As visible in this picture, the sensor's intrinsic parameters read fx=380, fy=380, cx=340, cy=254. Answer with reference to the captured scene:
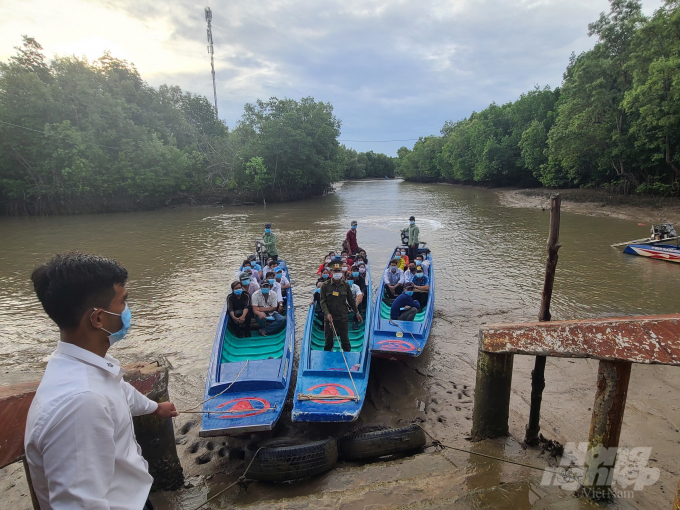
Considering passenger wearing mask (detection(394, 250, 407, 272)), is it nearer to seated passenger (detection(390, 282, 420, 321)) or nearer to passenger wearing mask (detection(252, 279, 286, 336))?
seated passenger (detection(390, 282, 420, 321))

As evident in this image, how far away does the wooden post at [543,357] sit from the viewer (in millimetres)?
4164

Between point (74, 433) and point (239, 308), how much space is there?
20.3 feet

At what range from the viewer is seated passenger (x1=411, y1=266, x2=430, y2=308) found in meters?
8.95

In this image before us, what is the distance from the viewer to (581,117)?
26438 millimetres

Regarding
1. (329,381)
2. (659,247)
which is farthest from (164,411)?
(659,247)

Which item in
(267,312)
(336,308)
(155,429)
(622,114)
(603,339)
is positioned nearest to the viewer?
(603,339)

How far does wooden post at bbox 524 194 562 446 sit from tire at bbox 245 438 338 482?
226cm

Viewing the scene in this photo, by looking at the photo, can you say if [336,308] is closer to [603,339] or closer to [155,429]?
[155,429]

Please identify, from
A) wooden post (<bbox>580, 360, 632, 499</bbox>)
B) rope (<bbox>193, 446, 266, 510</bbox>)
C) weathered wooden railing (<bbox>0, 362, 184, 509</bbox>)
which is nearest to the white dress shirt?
weathered wooden railing (<bbox>0, 362, 184, 509</bbox>)

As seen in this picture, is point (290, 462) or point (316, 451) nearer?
point (290, 462)

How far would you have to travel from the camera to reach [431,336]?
8.81 meters

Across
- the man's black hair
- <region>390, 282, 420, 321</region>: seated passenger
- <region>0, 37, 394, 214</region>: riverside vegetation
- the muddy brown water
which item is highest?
<region>0, 37, 394, 214</region>: riverside vegetation

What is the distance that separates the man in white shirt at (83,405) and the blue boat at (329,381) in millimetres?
3341

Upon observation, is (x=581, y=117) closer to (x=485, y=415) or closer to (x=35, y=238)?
(x=485, y=415)
